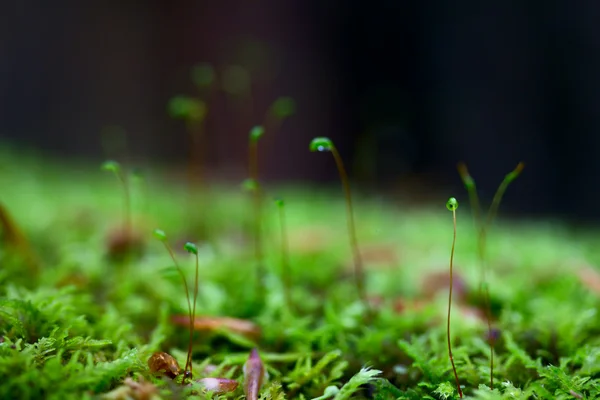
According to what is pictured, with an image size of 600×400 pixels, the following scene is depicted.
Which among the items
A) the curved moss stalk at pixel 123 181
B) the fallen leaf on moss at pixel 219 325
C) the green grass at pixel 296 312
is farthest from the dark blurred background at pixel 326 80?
the fallen leaf on moss at pixel 219 325

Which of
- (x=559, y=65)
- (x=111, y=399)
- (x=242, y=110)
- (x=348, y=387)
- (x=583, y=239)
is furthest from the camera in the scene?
(x=242, y=110)

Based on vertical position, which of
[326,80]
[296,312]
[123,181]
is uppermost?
Result: [326,80]

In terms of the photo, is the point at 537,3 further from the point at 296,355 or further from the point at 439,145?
the point at 296,355

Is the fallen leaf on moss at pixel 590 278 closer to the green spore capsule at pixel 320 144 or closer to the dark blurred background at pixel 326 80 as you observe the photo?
the green spore capsule at pixel 320 144

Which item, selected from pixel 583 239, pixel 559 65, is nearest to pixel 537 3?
pixel 559 65

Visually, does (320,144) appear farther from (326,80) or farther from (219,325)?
(326,80)

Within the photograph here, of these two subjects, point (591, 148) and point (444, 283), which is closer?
point (444, 283)

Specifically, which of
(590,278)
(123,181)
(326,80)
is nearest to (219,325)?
(123,181)
